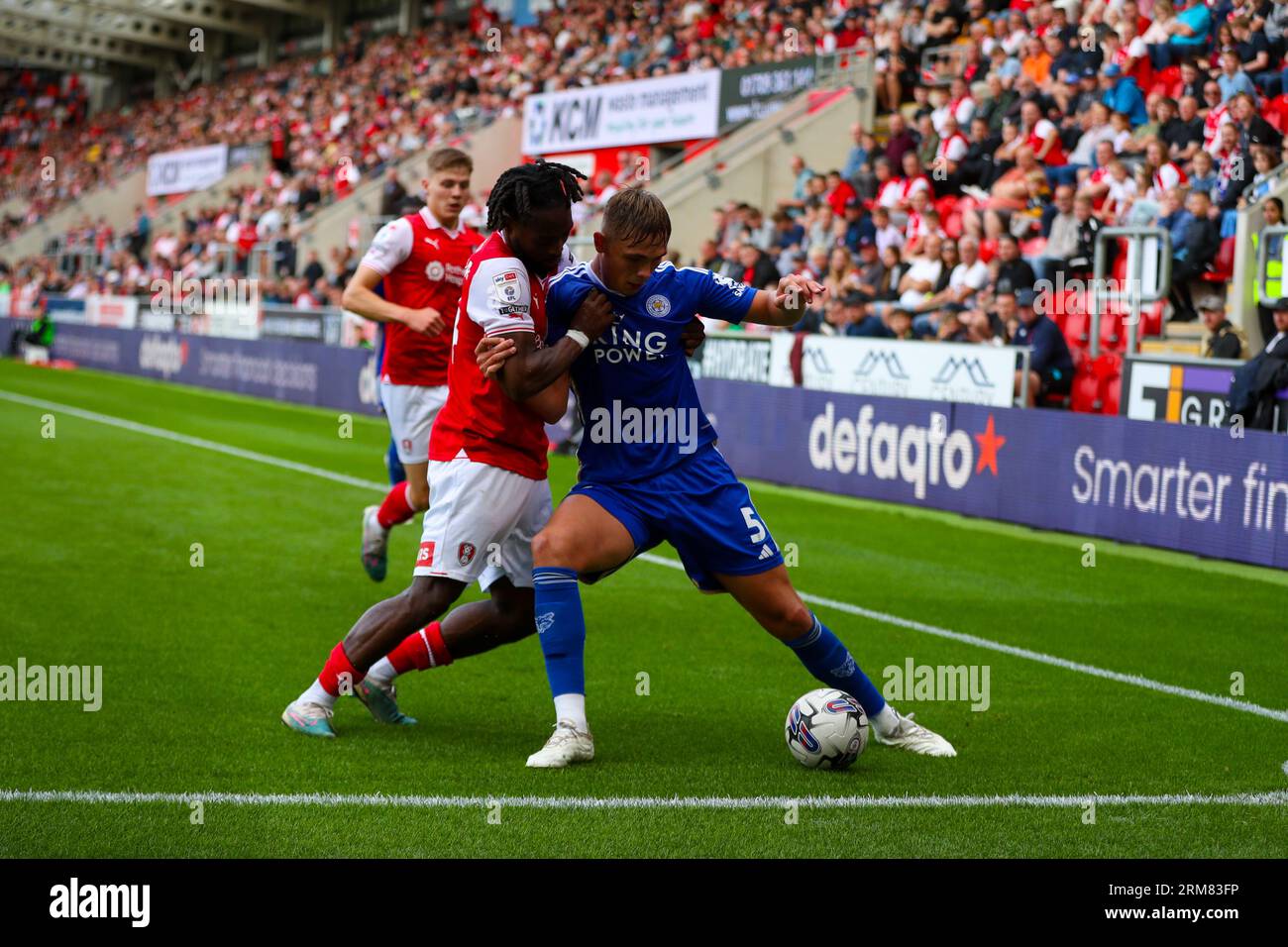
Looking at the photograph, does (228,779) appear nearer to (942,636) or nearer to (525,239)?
(525,239)

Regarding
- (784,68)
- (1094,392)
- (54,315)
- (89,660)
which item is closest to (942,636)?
(89,660)

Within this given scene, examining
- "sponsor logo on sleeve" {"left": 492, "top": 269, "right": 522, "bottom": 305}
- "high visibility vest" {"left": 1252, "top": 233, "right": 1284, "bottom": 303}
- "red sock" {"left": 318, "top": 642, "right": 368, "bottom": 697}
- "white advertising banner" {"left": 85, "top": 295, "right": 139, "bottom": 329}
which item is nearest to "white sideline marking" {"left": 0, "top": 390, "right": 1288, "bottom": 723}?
"red sock" {"left": 318, "top": 642, "right": 368, "bottom": 697}

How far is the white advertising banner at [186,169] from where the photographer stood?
49.1 meters

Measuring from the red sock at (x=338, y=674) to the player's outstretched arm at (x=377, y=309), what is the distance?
2296 mm

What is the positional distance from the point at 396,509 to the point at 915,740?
433 cm

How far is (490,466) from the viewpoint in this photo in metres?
6.02

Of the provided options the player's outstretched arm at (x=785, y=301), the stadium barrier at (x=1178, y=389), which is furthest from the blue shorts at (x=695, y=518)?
the stadium barrier at (x=1178, y=389)

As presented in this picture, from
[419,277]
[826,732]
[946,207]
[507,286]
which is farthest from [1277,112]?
[507,286]

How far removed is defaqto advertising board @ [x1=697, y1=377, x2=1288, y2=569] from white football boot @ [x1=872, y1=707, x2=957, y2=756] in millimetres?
6329

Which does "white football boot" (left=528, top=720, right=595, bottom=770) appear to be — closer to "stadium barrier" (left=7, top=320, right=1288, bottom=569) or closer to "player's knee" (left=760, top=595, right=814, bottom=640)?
"player's knee" (left=760, top=595, right=814, bottom=640)

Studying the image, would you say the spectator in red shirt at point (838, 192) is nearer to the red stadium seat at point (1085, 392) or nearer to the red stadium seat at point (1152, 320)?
the red stadium seat at point (1152, 320)

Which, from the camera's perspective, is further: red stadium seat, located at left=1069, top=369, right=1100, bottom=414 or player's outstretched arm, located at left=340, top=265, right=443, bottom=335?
red stadium seat, located at left=1069, top=369, right=1100, bottom=414

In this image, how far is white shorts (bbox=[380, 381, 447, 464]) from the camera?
375 inches

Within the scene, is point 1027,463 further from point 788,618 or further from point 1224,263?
point 788,618
